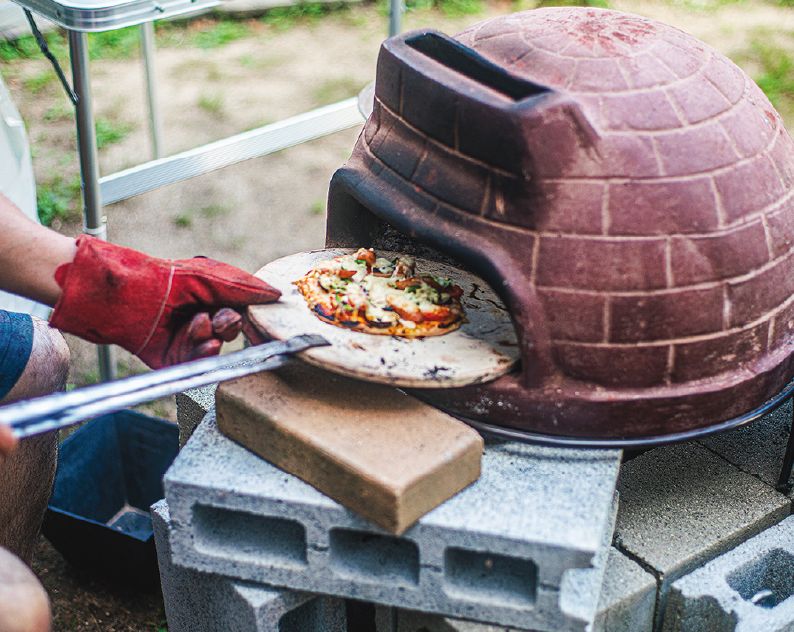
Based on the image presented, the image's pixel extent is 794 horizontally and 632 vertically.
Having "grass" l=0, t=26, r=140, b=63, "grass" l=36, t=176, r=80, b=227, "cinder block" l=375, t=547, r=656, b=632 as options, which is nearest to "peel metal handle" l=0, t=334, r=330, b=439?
"cinder block" l=375, t=547, r=656, b=632

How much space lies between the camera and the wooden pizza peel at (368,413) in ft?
6.77

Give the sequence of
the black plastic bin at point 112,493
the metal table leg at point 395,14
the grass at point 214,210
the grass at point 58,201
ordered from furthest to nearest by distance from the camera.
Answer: the grass at point 214,210, the grass at point 58,201, the metal table leg at point 395,14, the black plastic bin at point 112,493

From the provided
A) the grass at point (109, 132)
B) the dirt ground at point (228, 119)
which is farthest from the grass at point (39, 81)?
the grass at point (109, 132)

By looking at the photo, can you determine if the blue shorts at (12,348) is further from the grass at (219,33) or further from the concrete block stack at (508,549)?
the grass at (219,33)

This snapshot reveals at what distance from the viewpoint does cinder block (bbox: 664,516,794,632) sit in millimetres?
2299

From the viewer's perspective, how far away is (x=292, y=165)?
583 centimetres

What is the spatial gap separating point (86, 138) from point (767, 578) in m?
2.49

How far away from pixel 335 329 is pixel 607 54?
0.96 m

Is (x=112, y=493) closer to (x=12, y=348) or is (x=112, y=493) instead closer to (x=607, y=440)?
(x=12, y=348)

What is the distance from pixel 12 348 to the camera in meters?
2.73

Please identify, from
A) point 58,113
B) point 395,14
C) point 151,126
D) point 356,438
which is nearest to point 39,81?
point 58,113

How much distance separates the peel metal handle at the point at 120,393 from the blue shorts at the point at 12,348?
67cm

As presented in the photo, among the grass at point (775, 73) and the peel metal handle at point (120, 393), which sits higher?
the peel metal handle at point (120, 393)

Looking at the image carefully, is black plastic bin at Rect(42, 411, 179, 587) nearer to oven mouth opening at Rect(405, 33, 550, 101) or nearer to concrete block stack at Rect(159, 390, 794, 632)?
concrete block stack at Rect(159, 390, 794, 632)
